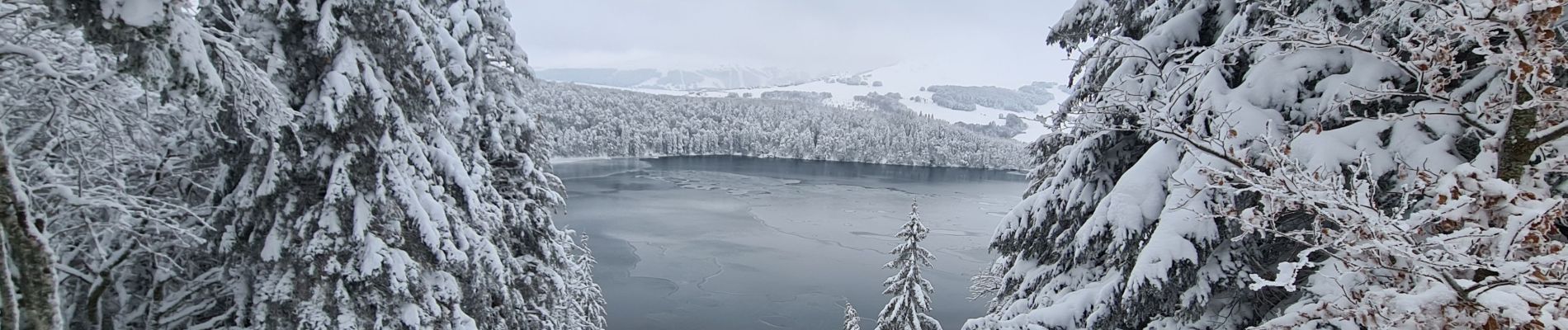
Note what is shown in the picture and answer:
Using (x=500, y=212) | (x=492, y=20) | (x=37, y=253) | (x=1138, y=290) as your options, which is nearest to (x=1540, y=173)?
(x=1138, y=290)

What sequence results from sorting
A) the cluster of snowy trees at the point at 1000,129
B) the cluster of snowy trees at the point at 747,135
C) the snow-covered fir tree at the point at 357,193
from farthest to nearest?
1. the cluster of snowy trees at the point at 1000,129
2. the cluster of snowy trees at the point at 747,135
3. the snow-covered fir tree at the point at 357,193

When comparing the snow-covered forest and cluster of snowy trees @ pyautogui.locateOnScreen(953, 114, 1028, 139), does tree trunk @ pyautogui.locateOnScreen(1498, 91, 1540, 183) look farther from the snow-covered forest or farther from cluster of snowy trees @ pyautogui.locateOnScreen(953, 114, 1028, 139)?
cluster of snowy trees @ pyautogui.locateOnScreen(953, 114, 1028, 139)

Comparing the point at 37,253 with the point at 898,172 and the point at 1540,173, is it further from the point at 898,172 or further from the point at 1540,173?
the point at 898,172

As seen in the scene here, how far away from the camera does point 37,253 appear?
10.3 feet

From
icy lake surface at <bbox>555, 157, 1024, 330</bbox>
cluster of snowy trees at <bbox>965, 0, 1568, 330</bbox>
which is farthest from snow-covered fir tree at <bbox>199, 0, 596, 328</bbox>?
icy lake surface at <bbox>555, 157, 1024, 330</bbox>

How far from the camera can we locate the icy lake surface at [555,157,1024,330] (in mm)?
27750

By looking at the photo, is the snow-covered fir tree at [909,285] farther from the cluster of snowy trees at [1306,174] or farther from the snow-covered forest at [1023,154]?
the cluster of snowy trees at [1306,174]

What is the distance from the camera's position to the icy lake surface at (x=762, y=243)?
27750mm

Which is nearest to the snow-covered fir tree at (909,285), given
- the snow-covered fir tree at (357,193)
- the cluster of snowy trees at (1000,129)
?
the snow-covered fir tree at (357,193)

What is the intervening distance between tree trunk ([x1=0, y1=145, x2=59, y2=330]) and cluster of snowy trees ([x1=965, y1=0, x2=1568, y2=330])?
508 centimetres

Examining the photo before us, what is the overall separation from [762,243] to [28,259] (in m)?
36.5

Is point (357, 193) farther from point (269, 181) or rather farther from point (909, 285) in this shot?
point (909, 285)

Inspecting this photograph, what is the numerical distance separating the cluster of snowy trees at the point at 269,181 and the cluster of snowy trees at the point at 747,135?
3511 inches

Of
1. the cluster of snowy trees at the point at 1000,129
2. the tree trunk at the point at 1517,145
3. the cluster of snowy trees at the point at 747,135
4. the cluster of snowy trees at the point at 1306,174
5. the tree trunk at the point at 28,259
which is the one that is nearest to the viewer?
the cluster of snowy trees at the point at 1306,174
